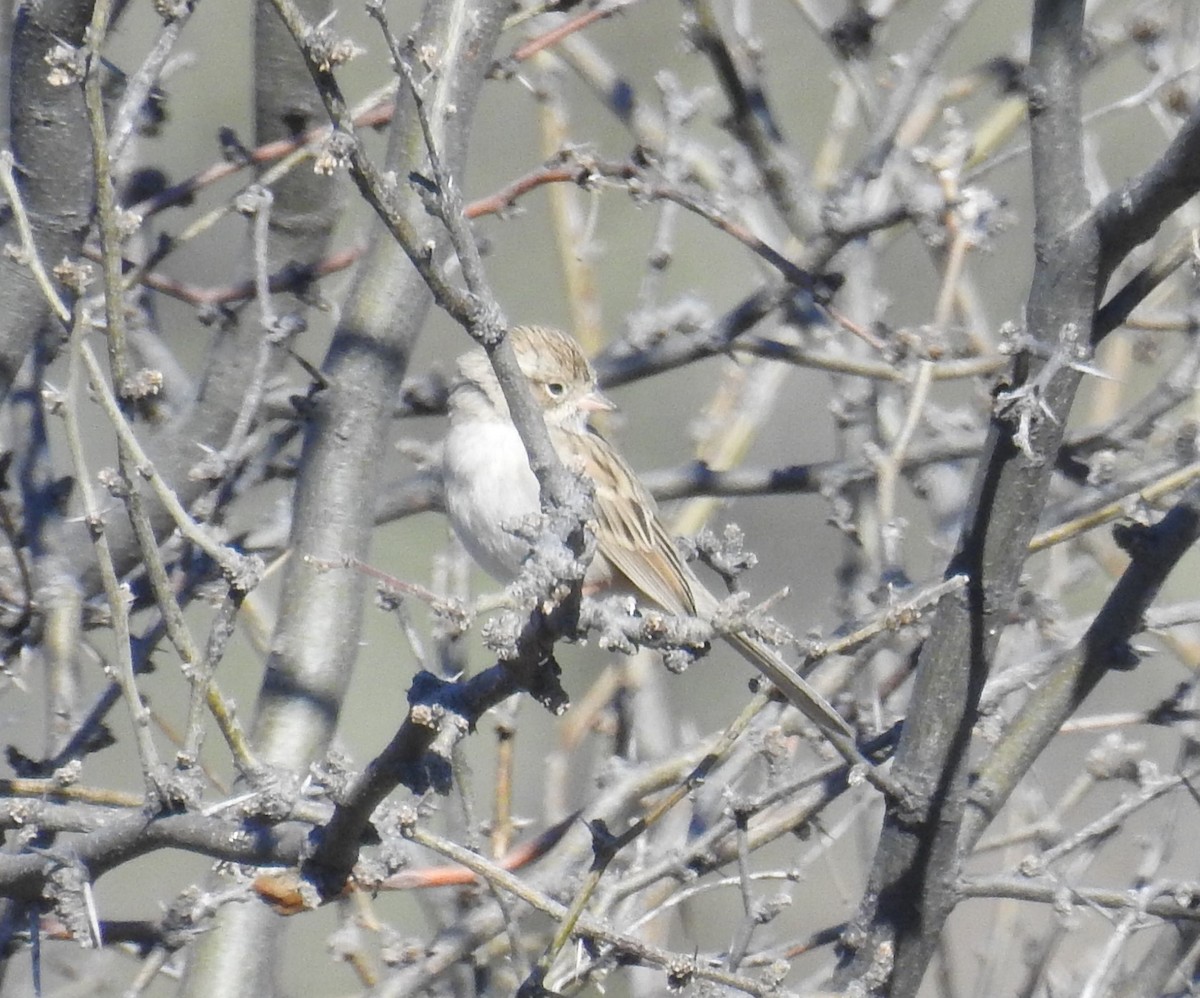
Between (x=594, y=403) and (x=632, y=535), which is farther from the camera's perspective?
(x=632, y=535)

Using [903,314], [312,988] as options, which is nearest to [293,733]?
[312,988]

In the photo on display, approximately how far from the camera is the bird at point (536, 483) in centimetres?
405

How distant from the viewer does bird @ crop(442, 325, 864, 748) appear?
405cm

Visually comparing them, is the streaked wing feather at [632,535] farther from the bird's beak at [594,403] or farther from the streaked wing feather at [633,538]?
the bird's beak at [594,403]

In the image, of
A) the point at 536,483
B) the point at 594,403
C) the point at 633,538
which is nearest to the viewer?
the point at 536,483

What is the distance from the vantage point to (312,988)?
8.64 m

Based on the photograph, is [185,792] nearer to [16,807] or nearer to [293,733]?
[16,807]

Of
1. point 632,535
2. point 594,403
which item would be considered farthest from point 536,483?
point 632,535

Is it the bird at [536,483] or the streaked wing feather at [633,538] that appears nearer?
the bird at [536,483]

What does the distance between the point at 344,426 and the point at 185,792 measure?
1463mm

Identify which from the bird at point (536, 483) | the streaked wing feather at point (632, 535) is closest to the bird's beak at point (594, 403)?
the bird at point (536, 483)

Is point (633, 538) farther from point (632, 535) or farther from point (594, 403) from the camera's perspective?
point (594, 403)

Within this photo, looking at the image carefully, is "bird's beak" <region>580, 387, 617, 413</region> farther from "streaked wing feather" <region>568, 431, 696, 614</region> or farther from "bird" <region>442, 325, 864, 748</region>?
"streaked wing feather" <region>568, 431, 696, 614</region>

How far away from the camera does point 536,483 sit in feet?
13.1
